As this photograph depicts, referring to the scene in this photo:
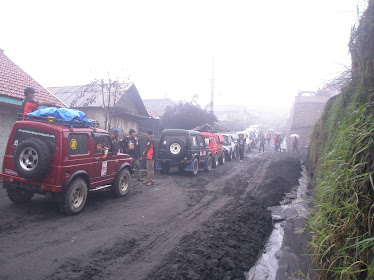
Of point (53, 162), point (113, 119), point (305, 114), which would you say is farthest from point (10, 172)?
point (305, 114)

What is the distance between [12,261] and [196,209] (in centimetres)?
410

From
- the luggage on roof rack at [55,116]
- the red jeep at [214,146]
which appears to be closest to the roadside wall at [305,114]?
the red jeep at [214,146]

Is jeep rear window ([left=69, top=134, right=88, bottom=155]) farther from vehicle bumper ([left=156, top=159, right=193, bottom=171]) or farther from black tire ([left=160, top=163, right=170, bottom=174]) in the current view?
black tire ([left=160, top=163, right=170, bottom=174])

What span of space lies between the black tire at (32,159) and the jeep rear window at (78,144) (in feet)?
1.74

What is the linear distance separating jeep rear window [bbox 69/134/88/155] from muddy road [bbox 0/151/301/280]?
1.41 meters

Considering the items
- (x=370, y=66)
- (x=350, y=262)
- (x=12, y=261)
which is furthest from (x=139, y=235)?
(x=370, y=66)

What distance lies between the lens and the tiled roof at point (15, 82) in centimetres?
964

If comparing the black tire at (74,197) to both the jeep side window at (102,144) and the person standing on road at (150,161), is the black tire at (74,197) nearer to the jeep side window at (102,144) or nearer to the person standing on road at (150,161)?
the jeep side window at (102,144)

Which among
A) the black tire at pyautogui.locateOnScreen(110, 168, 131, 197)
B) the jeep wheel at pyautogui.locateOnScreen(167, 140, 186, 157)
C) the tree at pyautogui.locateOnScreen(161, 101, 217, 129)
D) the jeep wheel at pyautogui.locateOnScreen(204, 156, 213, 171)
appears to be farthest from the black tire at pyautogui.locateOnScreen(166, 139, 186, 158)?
the tree at pyautogui.locateOnScreen(161, 101, 217, 129)

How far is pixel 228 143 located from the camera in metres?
18.9

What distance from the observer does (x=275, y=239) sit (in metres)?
5.27

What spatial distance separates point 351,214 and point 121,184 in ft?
20.8

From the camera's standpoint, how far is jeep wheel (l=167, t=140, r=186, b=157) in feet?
37.4

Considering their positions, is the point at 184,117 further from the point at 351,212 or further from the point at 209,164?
the point at 351,212
